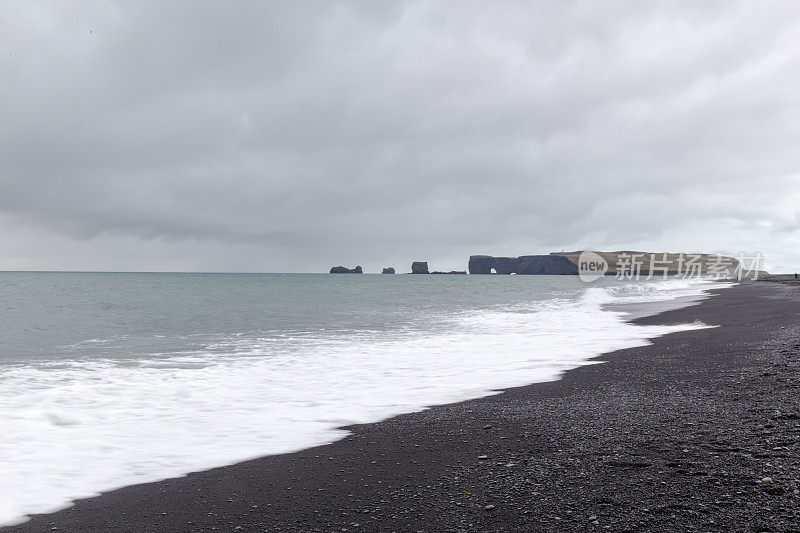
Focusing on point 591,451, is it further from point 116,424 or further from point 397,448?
point 116,424

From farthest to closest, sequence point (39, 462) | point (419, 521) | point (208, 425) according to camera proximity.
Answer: point (208, 425) < point (39, 462) < point (419, 521)

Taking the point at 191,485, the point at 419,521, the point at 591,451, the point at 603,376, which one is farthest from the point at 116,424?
Answer: the point at 603,376

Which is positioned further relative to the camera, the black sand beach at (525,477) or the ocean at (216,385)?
the ocean at (216,385)

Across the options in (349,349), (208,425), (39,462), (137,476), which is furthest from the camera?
(349,349)

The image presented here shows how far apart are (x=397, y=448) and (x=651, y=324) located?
55.2ft

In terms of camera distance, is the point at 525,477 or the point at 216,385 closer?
the point at 525,477

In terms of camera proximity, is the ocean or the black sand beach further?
the ocean

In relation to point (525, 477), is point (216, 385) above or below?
below

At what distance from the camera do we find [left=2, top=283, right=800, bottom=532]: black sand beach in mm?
3660

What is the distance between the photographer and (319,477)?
15.9 ft

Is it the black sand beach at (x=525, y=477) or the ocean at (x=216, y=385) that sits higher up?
the black sand beach at (x=525, y=477)

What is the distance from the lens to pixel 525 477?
444cm

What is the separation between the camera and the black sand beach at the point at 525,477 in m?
3.66

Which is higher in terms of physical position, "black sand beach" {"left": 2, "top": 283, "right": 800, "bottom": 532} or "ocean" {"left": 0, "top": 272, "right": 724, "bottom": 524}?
"black sand beach" {"left": 2, "top": 283, "right": 800, "bottom": 532}
